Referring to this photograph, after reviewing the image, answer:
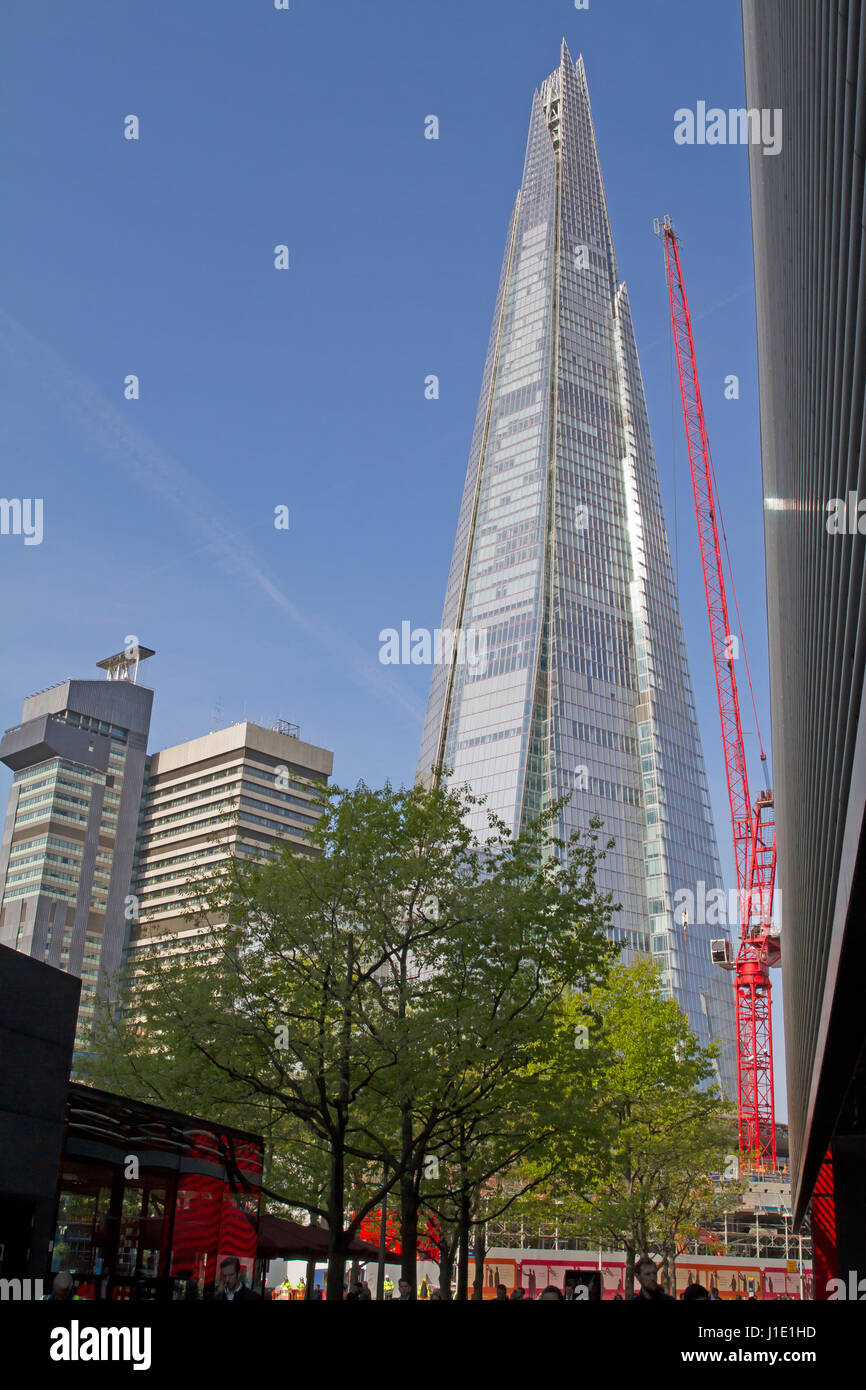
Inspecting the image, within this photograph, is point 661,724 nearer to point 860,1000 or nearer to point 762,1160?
point 762,1160

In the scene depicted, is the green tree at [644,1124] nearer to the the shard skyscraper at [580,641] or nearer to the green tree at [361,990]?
the green tree at [361,990]

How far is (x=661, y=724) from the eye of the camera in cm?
17075

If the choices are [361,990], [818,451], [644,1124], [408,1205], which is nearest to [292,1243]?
[408,1205]

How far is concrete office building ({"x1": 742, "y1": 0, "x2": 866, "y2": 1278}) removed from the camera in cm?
779

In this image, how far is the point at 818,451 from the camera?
34.8ft

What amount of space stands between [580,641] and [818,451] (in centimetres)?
15665

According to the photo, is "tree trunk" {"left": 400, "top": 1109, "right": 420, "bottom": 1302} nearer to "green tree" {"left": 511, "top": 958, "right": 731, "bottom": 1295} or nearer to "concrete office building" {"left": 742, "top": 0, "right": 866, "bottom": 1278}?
"concrete office building" {"left": 742, "top": 0, "right": 866, "bottom": 1278}

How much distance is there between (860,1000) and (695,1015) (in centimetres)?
14653

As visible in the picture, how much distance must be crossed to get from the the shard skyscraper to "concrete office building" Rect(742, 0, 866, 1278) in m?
130

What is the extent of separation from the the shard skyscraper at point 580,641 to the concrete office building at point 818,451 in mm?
129867

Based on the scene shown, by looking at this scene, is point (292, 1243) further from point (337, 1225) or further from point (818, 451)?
point (818, 451)

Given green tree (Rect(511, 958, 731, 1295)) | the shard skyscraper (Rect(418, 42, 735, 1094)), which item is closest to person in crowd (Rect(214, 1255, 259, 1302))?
green tree (Rect(511, 958, 731, 1295))

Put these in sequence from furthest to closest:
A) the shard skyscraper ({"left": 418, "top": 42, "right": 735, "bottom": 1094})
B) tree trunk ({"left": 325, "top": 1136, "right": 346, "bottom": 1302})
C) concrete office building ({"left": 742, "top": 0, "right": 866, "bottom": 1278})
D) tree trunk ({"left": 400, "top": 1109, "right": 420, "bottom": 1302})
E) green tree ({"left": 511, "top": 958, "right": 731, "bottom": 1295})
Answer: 1. the shard skyscraper ({"left": 418, "top": 42, "right": 735, "bottom": 1094})
2. green tree ({"left": 511, "top": 958, "right": 731, "bottom": 1295})
3. tree trunk ({"left": 400, "top": 1109, "right": 420, "bottom": 1302})
4. tree trunk ({"left": 325, "top": 1136, "right": 346, "bottom": 1302})
5. concrete office building ({"left": 742, "top": 0, "right": 866, "bottom": 1278})

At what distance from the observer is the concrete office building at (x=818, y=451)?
779 centimetres
